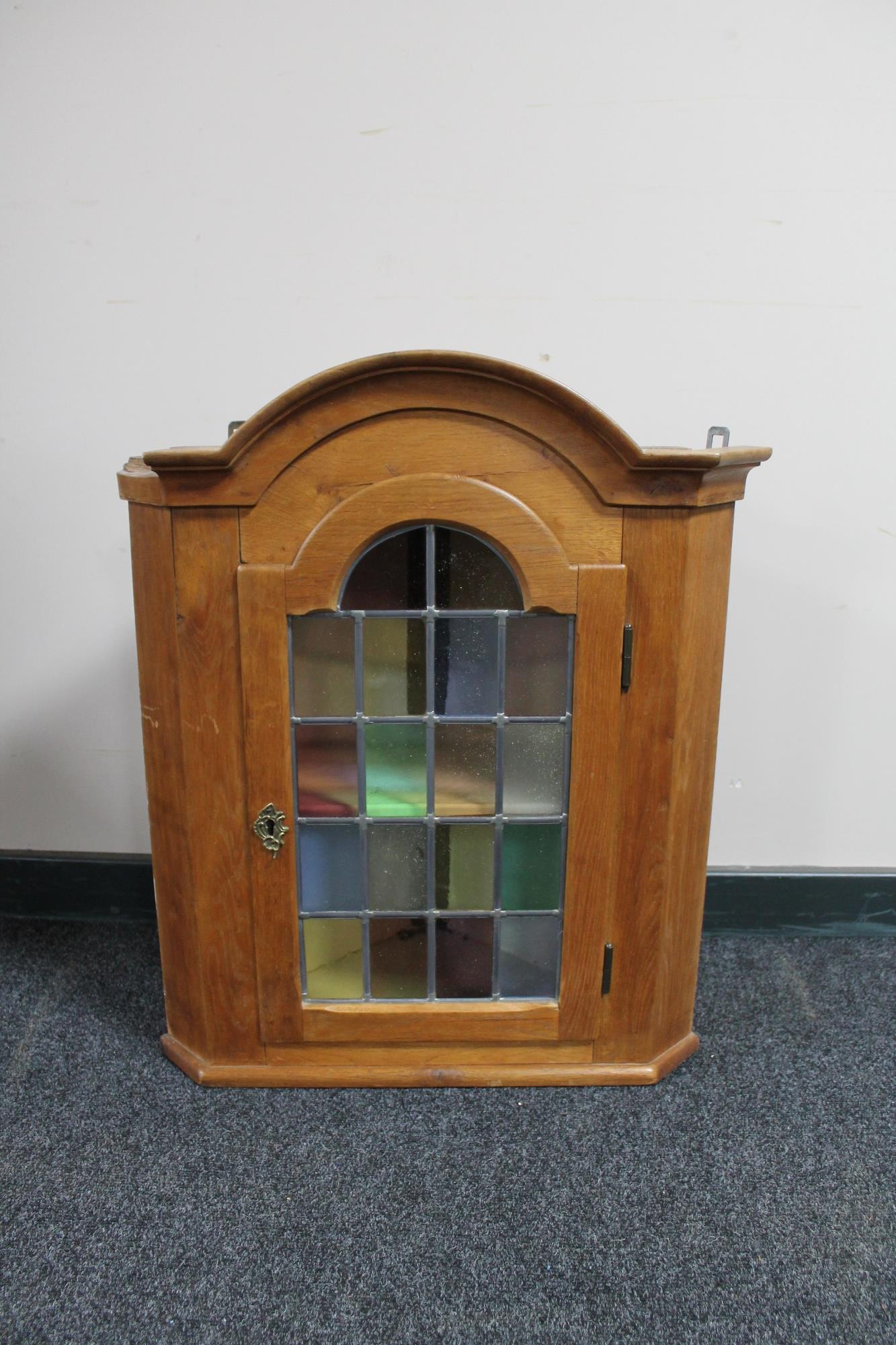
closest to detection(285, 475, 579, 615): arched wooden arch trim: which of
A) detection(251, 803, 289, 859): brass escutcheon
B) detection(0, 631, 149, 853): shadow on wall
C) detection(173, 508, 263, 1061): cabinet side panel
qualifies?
detection(173, 508, 263, 1061): cabinet side panel

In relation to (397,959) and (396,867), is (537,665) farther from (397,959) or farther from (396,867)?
(397,959)

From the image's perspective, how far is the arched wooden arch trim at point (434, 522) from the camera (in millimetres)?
1221

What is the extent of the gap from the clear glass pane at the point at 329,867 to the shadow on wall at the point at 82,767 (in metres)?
A: 0.64

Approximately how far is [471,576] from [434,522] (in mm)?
87

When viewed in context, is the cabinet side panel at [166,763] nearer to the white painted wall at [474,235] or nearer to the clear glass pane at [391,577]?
the clear glass pane at [391,577]

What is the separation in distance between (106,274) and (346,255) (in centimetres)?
42

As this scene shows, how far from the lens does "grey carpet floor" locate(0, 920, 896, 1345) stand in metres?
1.09

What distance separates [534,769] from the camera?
4.42 ft

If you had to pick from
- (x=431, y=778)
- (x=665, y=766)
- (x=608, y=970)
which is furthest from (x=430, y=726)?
(x=608, y=970)

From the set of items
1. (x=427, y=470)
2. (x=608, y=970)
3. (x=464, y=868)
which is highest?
(x=427, y=470)

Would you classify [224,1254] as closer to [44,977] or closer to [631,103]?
[44,977]

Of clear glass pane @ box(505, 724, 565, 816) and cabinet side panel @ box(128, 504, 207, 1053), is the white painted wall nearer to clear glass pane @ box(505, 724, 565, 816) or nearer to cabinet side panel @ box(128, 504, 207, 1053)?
cabinet side panel @ box(128, 504, 207, 1053)

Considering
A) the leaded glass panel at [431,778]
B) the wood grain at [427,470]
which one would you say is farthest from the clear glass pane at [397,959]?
the wood grain at [427,470]

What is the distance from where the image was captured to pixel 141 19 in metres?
1.55
